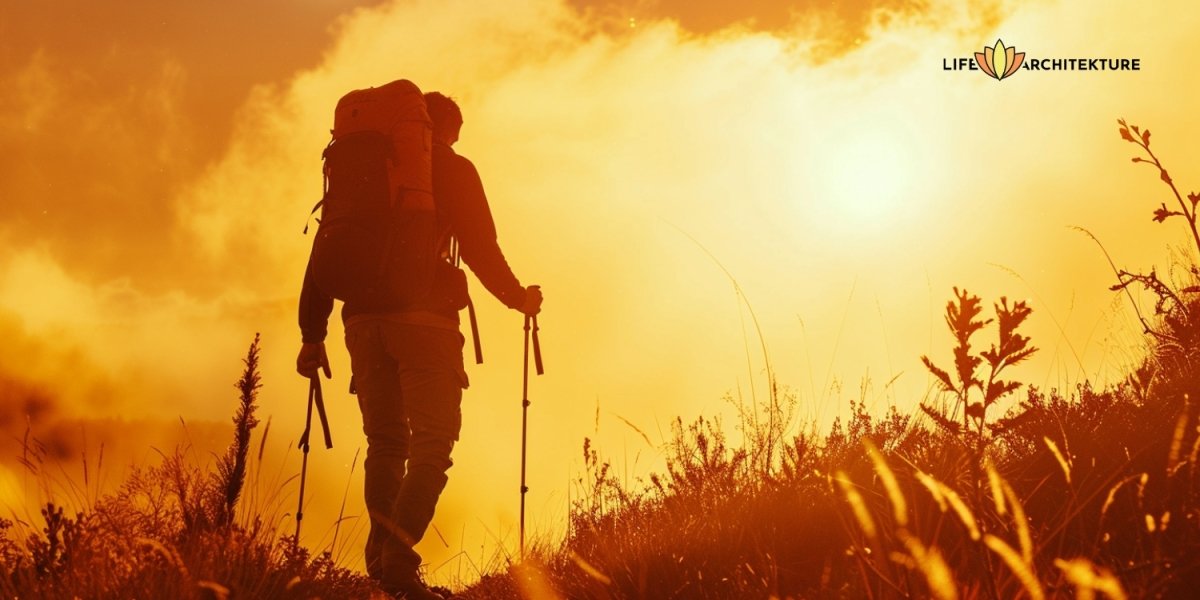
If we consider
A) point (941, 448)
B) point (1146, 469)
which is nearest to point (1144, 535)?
point (1146, 469)

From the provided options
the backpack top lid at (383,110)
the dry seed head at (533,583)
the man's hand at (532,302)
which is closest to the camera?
the dry seed head at (533,583)

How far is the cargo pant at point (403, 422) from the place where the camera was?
4.81 meters

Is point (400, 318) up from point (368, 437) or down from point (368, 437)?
up

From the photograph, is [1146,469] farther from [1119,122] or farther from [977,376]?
[977,376]

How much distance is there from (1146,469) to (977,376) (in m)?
2.89

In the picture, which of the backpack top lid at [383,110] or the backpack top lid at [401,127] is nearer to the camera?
the backpack top lid at [401,127]

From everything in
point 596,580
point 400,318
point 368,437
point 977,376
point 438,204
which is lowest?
point 596,580

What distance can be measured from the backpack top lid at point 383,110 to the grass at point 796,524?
1390mm

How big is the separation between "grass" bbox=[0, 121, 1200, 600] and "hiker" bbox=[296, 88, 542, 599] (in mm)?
402

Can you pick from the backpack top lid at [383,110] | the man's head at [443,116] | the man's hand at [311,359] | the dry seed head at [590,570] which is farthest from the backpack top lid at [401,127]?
the dry seed head at [590,570]

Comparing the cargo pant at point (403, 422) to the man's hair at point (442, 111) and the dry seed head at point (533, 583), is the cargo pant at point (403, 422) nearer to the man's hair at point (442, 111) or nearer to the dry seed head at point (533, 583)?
the dry seed head at point (533, 583)

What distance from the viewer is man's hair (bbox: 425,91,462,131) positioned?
5.50 meters

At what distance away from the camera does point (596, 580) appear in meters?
4.00

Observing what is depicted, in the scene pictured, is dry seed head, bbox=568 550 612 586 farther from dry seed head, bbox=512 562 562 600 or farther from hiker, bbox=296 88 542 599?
hiker, bbox=296 88 542 599
